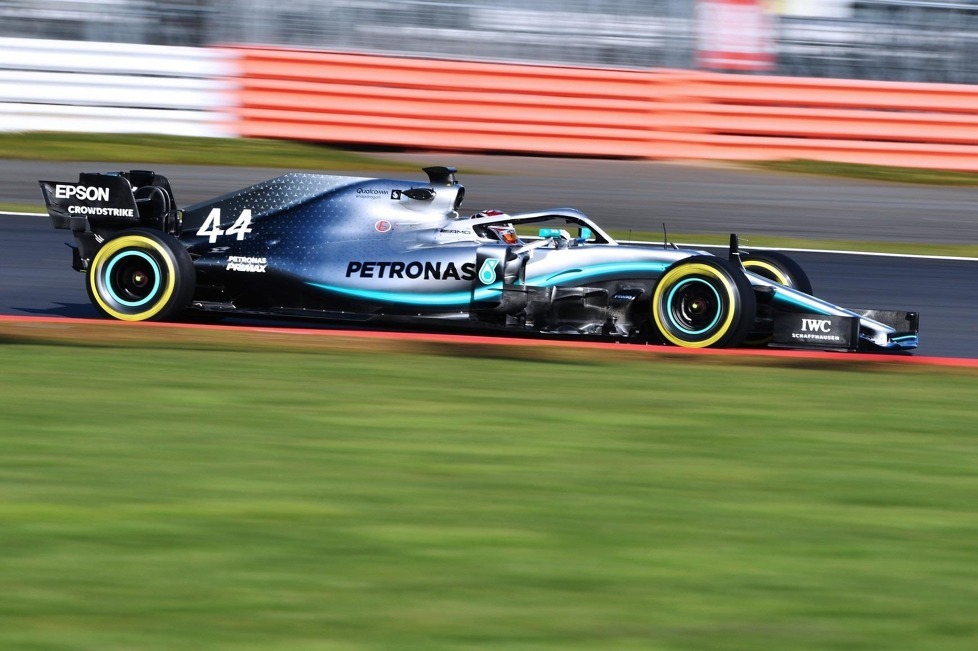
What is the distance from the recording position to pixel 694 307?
782 centimetres

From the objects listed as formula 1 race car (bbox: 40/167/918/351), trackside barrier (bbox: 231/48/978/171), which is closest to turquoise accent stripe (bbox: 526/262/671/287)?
formula 1 race car (bbox: 40/167/918/351)

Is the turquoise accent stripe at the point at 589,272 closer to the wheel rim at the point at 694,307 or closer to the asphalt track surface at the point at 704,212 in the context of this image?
the wheel rim at the point at 694,307

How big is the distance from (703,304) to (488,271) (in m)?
1.21

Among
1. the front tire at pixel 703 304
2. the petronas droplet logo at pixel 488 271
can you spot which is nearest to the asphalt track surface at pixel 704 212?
the front tire at pixel 703 304

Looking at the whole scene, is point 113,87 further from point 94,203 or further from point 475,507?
point 475,507

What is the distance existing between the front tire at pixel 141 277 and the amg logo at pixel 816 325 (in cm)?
349

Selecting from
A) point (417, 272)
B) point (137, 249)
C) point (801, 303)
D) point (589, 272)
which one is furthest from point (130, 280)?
point (801, 303)

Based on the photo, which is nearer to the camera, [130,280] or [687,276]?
[687,276]

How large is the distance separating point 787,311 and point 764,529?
11.3 ft

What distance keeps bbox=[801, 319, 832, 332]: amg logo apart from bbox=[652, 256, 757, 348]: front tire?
1.06 ft

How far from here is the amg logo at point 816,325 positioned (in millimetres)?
7781

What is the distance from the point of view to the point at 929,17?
55.6ft

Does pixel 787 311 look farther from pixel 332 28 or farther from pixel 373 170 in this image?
pixel 332 28

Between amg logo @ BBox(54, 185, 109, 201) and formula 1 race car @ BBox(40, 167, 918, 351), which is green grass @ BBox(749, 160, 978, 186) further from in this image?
amg logo @ BBox(54, 185, 109, 201)
